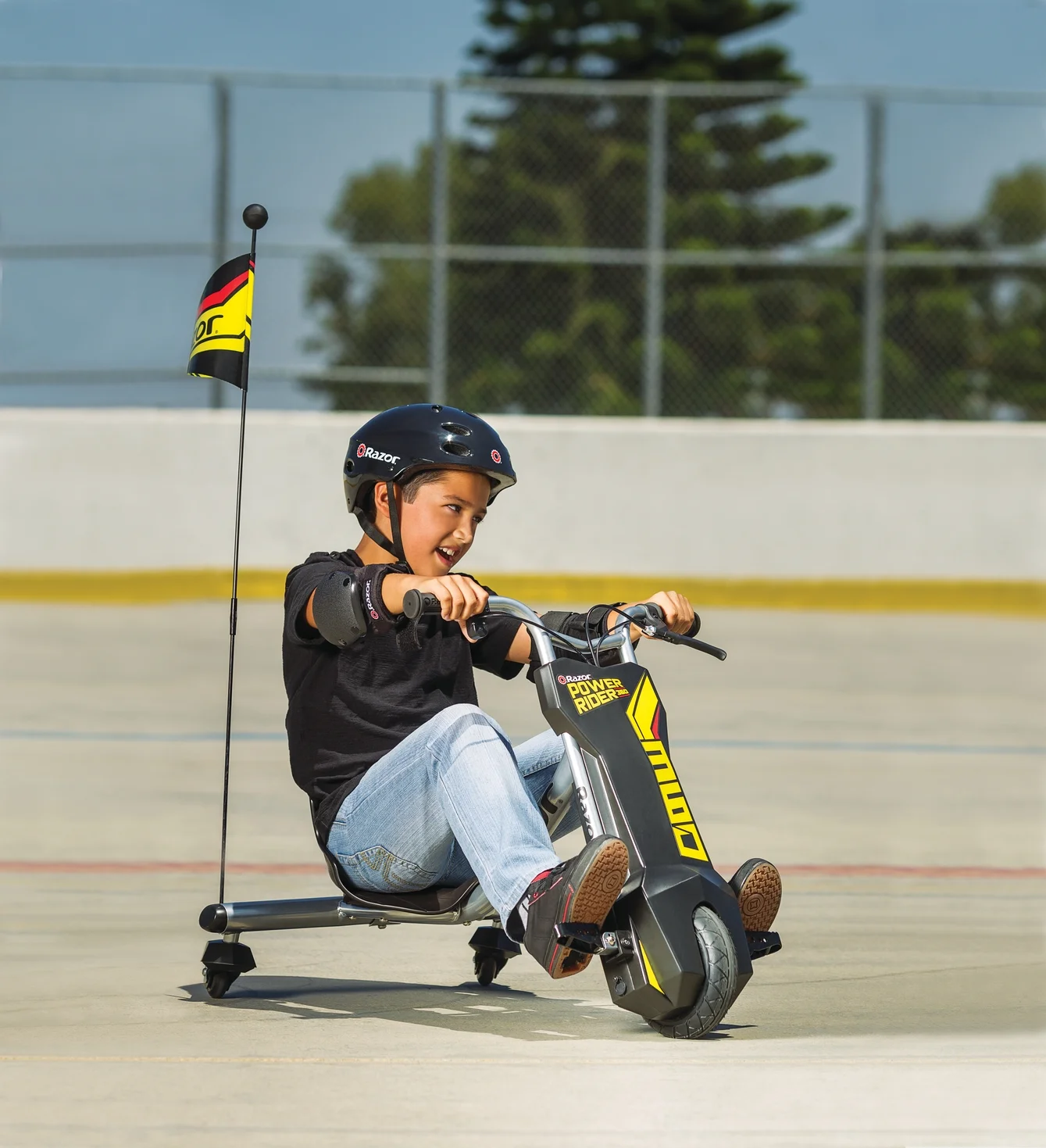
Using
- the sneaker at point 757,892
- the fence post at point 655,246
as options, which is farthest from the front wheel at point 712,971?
the fence post at point 655,246

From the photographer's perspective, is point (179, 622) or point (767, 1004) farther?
point (179, 622)

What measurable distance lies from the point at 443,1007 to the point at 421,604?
3.30 ft

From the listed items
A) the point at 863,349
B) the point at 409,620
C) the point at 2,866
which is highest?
the point at 863,349

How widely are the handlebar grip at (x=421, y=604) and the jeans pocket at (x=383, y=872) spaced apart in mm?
600

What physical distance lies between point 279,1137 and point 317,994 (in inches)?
50.4

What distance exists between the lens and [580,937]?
13.1ft

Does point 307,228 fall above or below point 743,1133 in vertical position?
above

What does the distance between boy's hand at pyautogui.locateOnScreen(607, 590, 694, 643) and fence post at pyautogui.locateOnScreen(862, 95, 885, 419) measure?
12.5 metres

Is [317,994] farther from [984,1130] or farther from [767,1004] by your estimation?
[984,1130]

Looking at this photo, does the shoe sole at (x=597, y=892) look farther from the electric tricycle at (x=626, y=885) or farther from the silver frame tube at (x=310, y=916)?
the silver frame tube at (x=310, y=916)

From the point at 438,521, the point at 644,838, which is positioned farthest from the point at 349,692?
the point at 644,838

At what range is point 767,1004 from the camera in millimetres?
4695

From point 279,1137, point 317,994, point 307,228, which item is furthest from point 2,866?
point 307,228

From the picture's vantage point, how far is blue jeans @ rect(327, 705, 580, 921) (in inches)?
166
